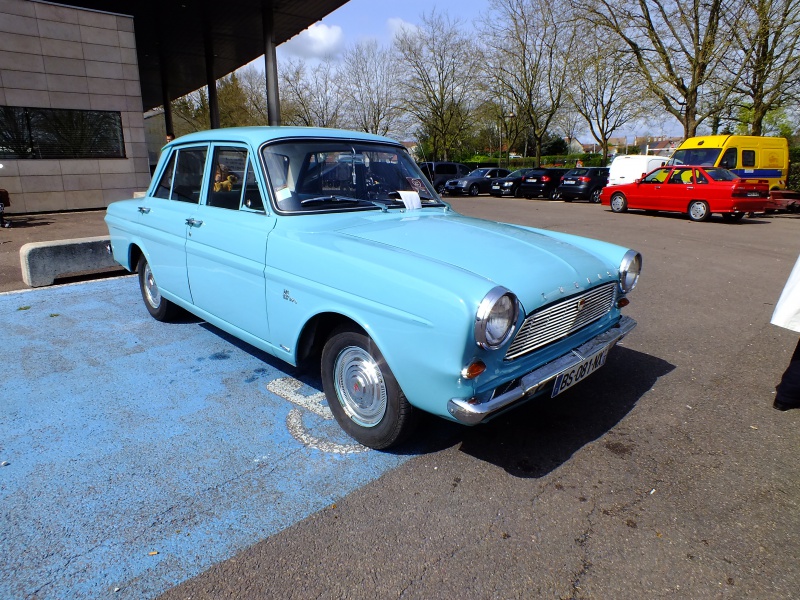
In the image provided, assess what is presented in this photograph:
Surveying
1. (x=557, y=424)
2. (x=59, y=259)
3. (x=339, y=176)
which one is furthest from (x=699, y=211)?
(x=59, y=259)

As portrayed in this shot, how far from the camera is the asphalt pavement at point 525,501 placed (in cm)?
211

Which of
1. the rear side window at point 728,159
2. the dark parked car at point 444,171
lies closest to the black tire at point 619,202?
the rear side window at point 728,159

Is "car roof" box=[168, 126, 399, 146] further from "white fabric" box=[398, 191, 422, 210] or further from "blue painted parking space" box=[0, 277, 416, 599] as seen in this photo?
"blue painted parking space" box=[0, 277, 416, 599]

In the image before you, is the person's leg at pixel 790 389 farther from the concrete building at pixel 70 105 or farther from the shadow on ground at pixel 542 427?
the concrete building at pixel 70 105

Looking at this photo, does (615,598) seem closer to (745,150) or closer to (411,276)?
(411,276)

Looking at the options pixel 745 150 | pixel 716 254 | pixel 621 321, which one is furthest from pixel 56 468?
pixel 745 150

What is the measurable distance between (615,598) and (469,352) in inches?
44.8

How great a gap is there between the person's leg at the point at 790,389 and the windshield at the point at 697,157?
1546 centimetres

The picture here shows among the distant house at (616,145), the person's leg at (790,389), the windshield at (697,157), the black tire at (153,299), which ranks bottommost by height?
the person's leg at (790,389)

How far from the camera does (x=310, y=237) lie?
10.2ft

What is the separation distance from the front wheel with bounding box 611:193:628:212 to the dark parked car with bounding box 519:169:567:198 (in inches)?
219

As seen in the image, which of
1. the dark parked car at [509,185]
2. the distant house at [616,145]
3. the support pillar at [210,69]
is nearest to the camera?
the support pillar at [210,69]

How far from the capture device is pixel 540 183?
886 inches

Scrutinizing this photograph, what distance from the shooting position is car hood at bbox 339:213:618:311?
8.89 feet
